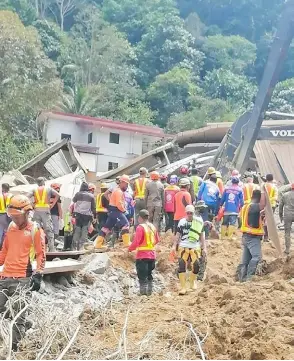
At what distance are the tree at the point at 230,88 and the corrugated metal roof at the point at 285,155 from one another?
28.4 m

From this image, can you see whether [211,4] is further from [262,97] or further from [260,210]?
[260,210]

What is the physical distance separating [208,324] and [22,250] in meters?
2.29

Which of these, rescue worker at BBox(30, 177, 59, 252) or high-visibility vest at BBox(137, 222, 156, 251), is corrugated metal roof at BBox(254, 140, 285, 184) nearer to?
rescue worker at BBox(30, 177, 59, 252)

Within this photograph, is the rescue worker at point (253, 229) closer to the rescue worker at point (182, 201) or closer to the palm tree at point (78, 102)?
the rescue worker at point (182, 201)

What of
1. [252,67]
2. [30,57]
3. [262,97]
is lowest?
[262,97]

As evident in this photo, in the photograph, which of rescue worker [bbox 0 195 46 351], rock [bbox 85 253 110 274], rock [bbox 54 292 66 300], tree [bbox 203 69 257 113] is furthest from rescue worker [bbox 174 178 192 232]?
tree [bbox 203 69 257 113]

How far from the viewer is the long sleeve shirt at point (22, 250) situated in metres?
7.55

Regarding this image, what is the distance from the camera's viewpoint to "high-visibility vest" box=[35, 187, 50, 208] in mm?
13414

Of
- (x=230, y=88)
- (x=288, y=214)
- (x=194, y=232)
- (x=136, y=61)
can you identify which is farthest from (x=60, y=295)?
(x=136, y=61)

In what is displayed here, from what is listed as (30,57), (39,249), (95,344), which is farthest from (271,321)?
(30,57)

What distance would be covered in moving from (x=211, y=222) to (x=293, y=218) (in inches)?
94.6

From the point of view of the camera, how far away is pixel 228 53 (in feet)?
188

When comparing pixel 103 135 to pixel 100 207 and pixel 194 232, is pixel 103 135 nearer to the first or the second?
pixel 100 207

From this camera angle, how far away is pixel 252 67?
5875cm
